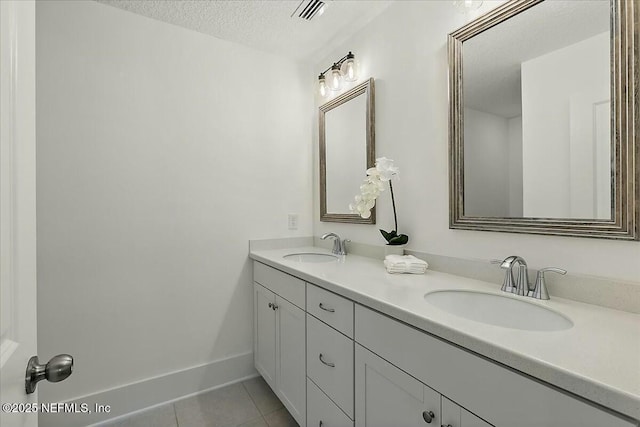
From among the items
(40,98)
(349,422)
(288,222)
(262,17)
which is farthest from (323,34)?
(349,422)

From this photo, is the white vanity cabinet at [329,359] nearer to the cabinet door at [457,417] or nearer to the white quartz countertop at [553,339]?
the white quartz countertop at [553,339]

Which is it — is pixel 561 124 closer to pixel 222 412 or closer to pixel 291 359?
pixel 291 359

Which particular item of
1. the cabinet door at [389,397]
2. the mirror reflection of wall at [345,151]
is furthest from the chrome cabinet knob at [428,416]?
the mirror reflection of wall at [345,151]

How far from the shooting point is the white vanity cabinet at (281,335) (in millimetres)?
1504

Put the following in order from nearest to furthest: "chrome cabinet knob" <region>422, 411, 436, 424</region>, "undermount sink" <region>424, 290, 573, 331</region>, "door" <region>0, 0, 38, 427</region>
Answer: "door" <region>0, 0, 38, 427</region>, "chrome cabinet knob" <region>422, 411, 436, 424</region>, "undermount sink" <region>424, 290, 573, 331</region>

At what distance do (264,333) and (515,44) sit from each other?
197 centimetres

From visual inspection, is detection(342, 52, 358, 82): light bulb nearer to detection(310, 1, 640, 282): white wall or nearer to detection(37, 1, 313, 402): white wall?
detection(310, 1, 640, 282): white wall

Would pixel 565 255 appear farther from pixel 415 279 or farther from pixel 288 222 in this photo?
pixel 288 222

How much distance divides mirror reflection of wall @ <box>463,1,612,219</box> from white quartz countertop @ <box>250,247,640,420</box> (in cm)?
34

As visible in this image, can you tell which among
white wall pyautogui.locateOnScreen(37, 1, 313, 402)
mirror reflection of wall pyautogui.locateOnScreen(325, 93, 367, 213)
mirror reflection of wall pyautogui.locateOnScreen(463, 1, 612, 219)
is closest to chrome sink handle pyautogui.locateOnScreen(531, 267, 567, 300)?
mirror reflection of wall pyautogui.locateOnScreen(463, 1, 612, 219)

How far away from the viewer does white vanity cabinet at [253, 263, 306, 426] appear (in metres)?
1.50

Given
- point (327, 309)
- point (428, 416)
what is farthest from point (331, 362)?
point (428, 416)

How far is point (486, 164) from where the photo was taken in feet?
4.26

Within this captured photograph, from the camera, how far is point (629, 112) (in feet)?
2.96
